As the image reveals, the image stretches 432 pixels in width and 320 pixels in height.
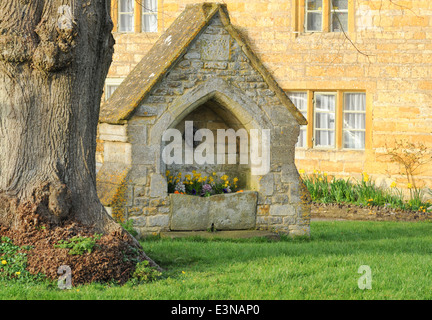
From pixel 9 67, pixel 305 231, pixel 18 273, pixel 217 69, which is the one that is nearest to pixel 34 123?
pixel 9 67

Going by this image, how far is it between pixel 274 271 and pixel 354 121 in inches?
368

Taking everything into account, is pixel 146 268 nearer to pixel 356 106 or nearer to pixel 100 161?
pixel 100 161

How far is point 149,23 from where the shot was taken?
Answer: 57.2 ft

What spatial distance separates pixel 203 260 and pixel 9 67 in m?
2.88

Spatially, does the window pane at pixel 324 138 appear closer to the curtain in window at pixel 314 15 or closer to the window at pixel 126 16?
the curtain in window at pixel 314 15

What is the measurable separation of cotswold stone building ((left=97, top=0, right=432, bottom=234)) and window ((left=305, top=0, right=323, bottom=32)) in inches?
0.9

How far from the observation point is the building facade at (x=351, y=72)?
1523 cm

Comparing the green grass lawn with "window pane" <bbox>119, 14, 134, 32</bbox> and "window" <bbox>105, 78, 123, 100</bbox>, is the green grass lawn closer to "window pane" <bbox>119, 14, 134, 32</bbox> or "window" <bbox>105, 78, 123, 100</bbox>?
"window" <bbox>105, 78, 123, 100</bbox>

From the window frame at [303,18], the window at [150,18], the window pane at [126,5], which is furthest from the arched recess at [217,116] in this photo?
the window pane at [126,5]

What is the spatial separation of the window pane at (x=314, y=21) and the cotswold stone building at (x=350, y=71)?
0.02 meters

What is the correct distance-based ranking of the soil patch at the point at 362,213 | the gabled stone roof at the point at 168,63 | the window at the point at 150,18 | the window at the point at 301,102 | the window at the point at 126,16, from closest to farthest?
the gabled stone roof at the point at 168,63 < the soil patch at the point at 362,213 < the window at the point at 301,102 < the window at the point at 150,18 < the window at the point at 126,16

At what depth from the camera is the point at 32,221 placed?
683 centimetres

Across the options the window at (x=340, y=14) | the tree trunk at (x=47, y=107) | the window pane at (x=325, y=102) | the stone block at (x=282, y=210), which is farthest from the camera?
the window pane at (x=325, y=102)

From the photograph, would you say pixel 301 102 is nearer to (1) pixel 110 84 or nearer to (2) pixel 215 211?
(1) pixel 110 84
